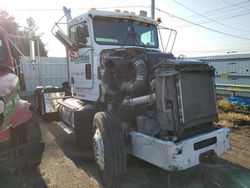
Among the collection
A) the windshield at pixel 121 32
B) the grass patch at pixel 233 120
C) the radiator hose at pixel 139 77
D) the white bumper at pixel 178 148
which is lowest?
the grass patch at pixel 233 120

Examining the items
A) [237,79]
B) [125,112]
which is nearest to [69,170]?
[125,112]

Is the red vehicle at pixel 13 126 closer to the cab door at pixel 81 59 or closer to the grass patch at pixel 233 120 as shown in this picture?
the cab door at pixel 81 59

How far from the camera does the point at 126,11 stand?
19.1ft

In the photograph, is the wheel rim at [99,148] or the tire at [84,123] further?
the tire at [84,123]

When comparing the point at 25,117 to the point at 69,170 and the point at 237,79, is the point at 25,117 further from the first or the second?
the point at 237,79

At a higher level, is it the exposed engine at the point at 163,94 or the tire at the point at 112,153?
the exposed engine at the point at 163,94

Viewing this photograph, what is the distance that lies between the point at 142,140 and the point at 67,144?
3182mm

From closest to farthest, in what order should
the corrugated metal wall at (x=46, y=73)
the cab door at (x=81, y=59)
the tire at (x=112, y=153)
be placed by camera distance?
the tire at (x=112, y=153)
the cab door at (x=81, y=59)
the corrugated metal wall at (x=46, y=73)

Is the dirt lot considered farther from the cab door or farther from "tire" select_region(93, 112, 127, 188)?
the cab door

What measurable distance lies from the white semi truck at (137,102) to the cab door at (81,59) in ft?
0.07

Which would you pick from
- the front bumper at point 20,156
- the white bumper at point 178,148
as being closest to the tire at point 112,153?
the white bumper at point 178,148

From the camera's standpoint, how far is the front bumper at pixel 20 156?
4.09m

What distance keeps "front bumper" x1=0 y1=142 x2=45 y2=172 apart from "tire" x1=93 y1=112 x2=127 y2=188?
48.4 inches

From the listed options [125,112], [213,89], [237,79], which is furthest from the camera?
[237,79]
